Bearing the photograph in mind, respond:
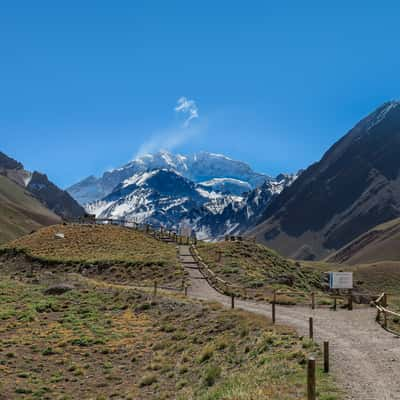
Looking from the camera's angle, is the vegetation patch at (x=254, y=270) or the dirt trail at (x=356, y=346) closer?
the dirt trail at (x=356, y=346)

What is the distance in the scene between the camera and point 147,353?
1059 inches

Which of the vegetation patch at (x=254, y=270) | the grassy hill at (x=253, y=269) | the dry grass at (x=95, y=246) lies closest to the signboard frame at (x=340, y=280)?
the vegetation patch at (x=254, y=270)

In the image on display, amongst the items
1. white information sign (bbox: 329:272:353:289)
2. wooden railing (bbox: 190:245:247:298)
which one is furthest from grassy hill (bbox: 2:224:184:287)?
Result: white information sign (bbox: 329:272:353:289)

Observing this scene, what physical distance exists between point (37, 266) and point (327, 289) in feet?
129

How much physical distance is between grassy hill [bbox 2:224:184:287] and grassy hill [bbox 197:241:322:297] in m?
5.15

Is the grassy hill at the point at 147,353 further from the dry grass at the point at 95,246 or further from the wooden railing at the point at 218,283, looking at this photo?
the dry grass at the point at 95,246

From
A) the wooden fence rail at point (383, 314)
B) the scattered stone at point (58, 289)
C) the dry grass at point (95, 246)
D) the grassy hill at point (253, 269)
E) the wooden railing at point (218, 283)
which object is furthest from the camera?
the dry grass at point (95, 246)

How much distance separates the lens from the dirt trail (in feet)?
49.4

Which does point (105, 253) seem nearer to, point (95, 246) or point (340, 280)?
point (95, 246)

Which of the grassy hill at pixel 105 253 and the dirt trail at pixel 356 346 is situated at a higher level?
the grassy hill at pixel 105 253

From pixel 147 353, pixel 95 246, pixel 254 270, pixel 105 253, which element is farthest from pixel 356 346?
pixel 95 246

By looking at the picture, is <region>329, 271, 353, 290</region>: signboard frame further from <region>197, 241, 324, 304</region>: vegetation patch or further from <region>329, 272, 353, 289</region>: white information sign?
<region>197, 241, 324, 304</region>: vegetation patch

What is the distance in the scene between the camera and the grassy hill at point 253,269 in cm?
4831

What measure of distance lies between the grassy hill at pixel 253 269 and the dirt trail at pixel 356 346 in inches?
398
